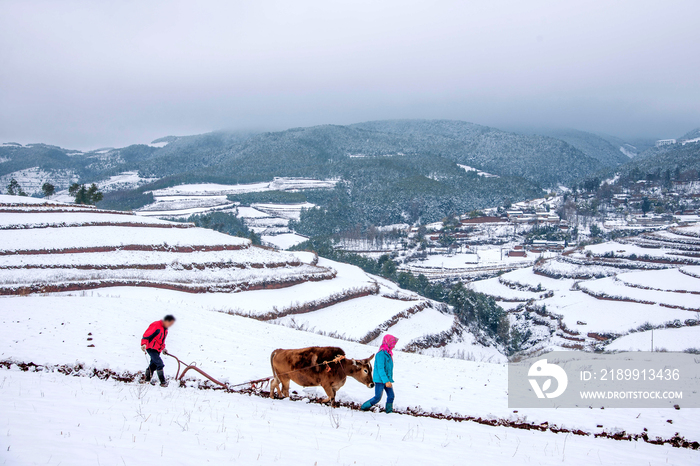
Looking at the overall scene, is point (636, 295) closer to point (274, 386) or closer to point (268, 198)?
point (274, 386)

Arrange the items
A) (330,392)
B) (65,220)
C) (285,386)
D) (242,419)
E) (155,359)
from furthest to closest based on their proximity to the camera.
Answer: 1. (65,220)
2. (155,359)
3. (285,386)
4. (330,392)
5. (242,419)

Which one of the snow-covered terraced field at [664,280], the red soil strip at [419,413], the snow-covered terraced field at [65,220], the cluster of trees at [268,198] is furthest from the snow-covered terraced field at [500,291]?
the cluster of trees at [268,198]

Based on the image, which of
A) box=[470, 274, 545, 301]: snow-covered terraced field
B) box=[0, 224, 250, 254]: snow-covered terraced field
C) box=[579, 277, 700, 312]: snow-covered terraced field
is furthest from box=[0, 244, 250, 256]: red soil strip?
box=[579, 277, 700, 312]: snow-covered terraced field

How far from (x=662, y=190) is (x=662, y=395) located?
163m

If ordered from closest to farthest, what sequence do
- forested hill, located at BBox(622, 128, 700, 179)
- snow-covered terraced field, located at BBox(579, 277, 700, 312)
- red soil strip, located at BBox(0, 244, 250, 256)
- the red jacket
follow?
1. the red jacket
2. red soil strip, located at BBox(0, 244, 250, 256)
3. snow-covered terraced field, located at BBox(579, 277, 700, 312)
4. forested hill, located at BBox(622, 128, 700, 179)

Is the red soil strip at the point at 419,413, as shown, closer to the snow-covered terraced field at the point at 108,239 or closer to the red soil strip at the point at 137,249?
the red soil strip at the point at 137,249

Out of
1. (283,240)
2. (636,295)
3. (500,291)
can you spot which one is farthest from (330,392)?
(283,240)

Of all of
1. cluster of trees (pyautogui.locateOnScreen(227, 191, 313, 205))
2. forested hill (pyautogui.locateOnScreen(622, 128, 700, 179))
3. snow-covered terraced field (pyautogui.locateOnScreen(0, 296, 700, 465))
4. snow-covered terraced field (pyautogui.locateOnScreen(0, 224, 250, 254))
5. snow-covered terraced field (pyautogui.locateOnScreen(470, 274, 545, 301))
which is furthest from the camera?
forested hill (pyautogui.locateOnScreen(622, 128, 700, 179))

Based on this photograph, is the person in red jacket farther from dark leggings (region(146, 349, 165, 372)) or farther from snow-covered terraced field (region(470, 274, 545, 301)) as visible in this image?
snow-covered terraced field (region(470, 274, 545, 301))

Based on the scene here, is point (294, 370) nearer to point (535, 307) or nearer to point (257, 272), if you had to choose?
point (257, 272)

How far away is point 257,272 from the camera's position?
33.7m

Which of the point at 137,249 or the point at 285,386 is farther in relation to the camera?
the point at 137,249

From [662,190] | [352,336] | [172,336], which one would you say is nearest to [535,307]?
[352,336]

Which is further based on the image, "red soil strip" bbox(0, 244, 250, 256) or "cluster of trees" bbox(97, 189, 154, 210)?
"cluster of trees" bbox(97, 189, 154, 210)
